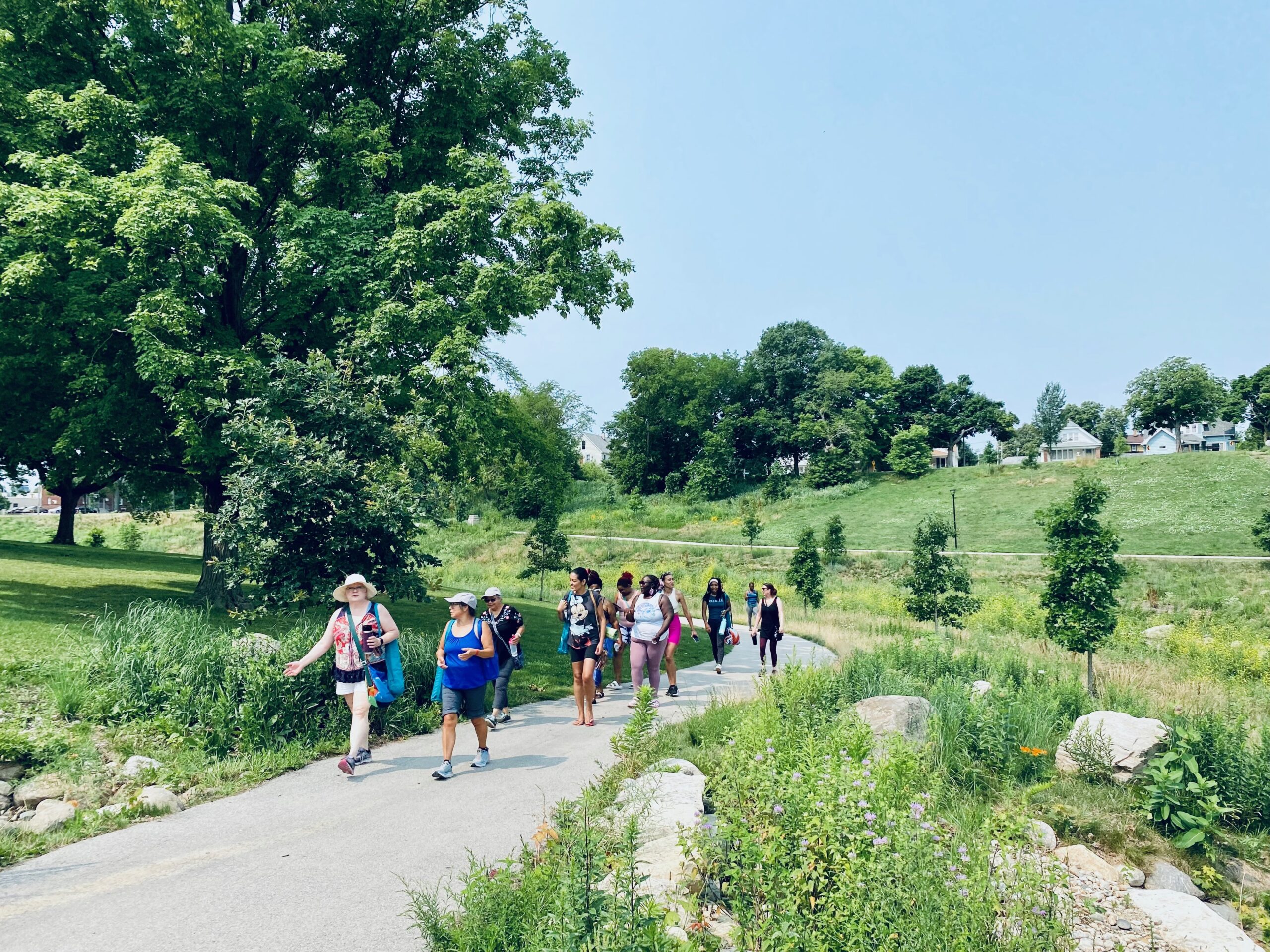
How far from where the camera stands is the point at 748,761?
5.80 metres

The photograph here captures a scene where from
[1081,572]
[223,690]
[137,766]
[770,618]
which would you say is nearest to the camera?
[137,766]

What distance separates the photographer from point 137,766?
23.0 ft

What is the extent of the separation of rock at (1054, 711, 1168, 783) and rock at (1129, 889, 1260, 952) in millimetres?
2305

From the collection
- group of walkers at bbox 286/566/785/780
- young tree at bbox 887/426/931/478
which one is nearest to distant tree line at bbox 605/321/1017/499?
young tree at bbox 887/426/931/478

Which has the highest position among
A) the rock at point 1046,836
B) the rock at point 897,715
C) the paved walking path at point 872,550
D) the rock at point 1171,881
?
the rock at point 897,715

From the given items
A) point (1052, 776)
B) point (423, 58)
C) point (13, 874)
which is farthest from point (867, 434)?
point (13, 874)

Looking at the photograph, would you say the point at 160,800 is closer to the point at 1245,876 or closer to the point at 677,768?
the point at 677,768

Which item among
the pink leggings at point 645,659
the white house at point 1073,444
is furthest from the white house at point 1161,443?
the pink leggings at point 645,659

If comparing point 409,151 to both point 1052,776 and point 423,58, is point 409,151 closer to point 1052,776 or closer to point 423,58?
point 423,58

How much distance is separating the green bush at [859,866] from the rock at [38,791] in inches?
233

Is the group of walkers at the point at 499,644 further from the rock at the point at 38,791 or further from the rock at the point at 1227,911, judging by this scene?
the rock at the point at 1227,911

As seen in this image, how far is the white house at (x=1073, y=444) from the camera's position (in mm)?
97625

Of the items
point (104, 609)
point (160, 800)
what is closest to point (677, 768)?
point (160, 800)

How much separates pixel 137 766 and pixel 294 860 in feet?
8.84
